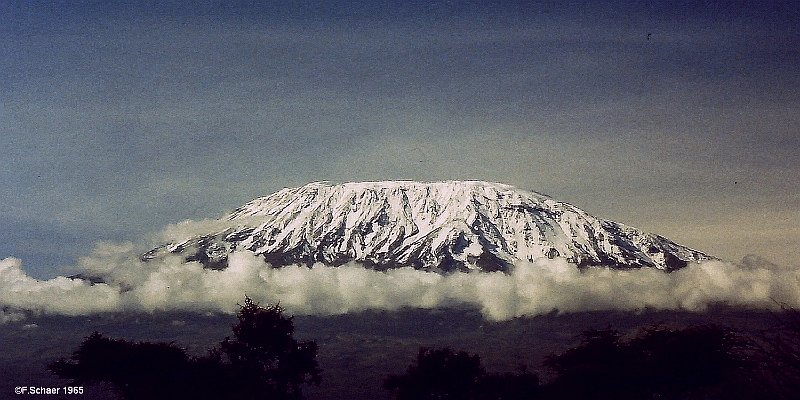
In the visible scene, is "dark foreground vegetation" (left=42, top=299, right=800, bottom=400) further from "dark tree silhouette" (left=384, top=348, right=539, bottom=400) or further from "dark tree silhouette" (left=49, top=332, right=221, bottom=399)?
"dark tree silhouette" (left=384, top=348, right=539, bottom=400)

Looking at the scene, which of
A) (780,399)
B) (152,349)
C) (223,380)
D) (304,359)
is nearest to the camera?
(780,399)

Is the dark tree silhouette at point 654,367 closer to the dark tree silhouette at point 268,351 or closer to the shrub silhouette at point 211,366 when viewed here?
the dark tree silhouette at point 268,351

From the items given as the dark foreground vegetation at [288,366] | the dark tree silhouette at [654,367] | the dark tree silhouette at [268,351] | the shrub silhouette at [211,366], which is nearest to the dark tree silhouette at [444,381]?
the dark foreground vegetation at [288,366]

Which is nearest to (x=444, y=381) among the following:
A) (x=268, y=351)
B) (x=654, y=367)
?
(x=268, y=351)

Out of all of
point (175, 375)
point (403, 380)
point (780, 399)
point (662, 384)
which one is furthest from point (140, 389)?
point (780, 399)

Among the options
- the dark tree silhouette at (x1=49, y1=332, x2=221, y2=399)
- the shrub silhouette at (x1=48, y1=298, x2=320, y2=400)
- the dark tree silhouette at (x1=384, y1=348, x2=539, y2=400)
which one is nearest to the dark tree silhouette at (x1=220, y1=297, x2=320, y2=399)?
the shrub silhouette at (x1=48, y1=298, x2=320, y2=400)

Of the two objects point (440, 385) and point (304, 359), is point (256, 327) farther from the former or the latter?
point (440, 385)

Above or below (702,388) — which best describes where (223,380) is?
above
